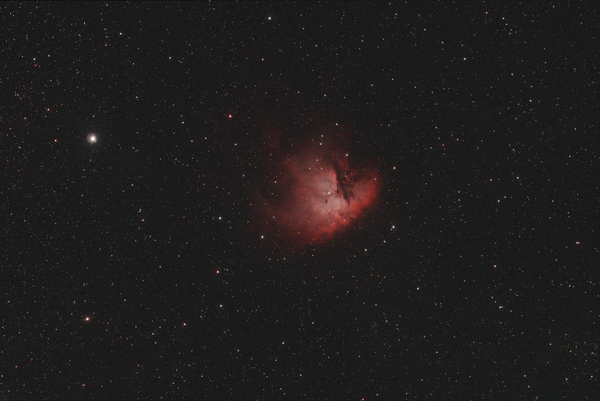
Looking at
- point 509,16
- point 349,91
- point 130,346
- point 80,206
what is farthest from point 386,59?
point 130,346

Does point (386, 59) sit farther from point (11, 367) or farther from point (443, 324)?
point (11, 367)

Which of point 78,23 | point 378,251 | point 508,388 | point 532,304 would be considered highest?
point 78,23

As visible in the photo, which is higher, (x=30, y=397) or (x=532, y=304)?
(x=30, y=397)

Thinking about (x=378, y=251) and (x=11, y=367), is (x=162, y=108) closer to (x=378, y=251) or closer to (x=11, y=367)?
(x=378, y=251)

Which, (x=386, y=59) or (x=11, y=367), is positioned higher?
(x=386, y=59)

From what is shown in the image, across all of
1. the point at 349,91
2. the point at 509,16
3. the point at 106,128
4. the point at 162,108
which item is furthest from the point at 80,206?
the point at 509,16

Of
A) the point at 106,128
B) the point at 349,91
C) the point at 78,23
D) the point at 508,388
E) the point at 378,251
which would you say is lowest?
the point at 508,388
